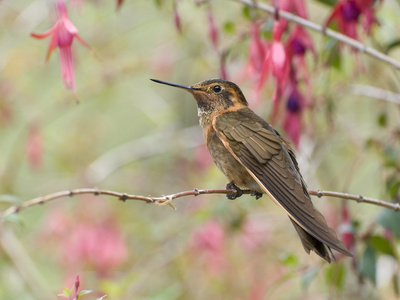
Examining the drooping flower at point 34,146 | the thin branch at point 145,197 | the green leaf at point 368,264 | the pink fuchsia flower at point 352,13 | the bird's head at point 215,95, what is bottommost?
the green leaf at point 368,264

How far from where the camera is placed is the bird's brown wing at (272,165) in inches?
55.6

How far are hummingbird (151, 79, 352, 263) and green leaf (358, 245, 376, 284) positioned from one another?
36 centimetres

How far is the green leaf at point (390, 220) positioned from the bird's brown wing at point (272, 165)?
0.98 feet

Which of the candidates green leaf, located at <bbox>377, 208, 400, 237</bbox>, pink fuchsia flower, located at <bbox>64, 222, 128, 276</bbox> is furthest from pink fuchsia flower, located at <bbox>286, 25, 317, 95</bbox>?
pink fuchsia flower, located at <bbox>64, 222, 128, 276</bbox>

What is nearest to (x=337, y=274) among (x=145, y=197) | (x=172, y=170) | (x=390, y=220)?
(x=390, y=220)

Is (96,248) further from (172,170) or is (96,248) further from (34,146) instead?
(172,170)

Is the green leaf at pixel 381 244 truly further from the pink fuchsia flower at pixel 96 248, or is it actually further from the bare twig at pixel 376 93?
the pink fuchsia flower at pixel 96 248

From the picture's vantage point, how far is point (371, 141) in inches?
87.7

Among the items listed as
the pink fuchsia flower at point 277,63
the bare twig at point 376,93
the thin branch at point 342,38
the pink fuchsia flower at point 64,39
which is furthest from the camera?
the bare twig at point 376,93

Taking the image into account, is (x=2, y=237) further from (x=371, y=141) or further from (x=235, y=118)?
(x=371, y=141)

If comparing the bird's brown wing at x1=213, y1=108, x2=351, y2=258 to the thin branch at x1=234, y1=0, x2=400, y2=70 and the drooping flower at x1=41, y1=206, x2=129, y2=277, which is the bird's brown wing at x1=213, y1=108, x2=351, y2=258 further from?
the drooping flower at x1=41, y1=206, x2=129, y2=277

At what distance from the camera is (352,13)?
1858 millimetres

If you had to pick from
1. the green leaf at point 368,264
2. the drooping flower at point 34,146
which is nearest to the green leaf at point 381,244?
the green leaf at point 368,264

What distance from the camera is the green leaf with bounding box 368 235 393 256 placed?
1.99 meters
